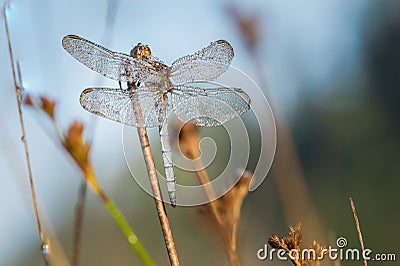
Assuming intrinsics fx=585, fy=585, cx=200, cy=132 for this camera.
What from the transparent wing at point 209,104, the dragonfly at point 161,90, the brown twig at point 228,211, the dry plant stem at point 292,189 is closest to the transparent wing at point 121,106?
the dragonfly at point 161,90

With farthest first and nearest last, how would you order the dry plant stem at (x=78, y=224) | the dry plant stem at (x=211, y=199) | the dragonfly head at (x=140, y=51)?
the dragonfly head at (x=140, y=51)
the dry plant stem at (x=78, y=224)
the dry plant stem at (x=211, y=199)

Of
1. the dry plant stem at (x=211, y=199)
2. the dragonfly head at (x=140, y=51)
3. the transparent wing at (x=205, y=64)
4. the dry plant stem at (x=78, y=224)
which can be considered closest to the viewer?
the dry plant stem at (x=211, y=199)

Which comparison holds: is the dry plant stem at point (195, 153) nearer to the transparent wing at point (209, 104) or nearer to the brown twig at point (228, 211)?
the brown twig at point (228, 211)

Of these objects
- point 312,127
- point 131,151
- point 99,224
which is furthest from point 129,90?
point 312,127

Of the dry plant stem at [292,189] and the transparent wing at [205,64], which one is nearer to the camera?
the transparent wing at [205,64]

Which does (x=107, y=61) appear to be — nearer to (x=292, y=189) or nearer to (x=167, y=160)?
(x=167, y=160)

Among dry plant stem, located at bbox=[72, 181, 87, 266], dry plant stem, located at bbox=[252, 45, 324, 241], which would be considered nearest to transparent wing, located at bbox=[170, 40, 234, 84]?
dry plant stem, located at bbox=[252, 45, 324, 241]

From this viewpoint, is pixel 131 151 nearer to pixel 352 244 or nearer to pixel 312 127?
pixel 352 244

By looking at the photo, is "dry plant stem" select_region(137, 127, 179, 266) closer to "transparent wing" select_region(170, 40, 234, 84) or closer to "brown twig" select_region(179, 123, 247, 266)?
"brown twig" select_region(179, 123, 247, 266)

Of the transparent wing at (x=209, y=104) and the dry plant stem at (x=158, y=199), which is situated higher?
the transparent wing at (x=209, y=104)
